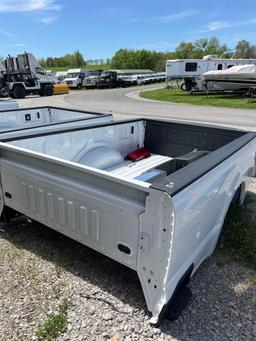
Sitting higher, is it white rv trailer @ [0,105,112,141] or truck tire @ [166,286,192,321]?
white rv trailer @ [0,105,112,141]

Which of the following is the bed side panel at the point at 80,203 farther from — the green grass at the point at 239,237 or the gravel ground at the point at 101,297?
the green grass at the point at 239,237

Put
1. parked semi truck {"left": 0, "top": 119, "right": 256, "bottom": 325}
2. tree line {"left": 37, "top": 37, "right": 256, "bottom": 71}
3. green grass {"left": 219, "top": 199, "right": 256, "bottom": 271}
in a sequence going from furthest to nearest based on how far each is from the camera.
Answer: tree line {"left": 37, "top": 37, "right": 256, "bottom": 71} < green grass {"left": 219, "top": 199, "right": 256, "bottom": 271} < parked semi truck {"left": 0, "top": 119, "right": 256, "bottom": 325}

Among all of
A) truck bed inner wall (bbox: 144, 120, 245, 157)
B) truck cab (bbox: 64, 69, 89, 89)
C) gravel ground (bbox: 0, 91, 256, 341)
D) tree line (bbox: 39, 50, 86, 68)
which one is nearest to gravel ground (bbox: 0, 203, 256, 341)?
gravel ground (bbox: 0, 91, 256, 341)

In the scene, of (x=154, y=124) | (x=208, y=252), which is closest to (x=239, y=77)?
(x=154, y=124)

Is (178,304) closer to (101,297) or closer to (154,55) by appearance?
(101,297)

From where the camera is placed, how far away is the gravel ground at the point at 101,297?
186 cm

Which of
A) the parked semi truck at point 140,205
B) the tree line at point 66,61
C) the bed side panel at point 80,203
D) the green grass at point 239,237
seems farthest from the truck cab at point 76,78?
the tree line at point 66,61

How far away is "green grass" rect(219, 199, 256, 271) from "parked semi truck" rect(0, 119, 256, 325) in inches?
13.5

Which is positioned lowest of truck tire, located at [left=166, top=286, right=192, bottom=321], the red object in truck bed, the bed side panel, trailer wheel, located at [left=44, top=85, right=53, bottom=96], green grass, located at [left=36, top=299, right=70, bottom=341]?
trailer wheel, located at [left=44, top=85, right=53, bottom=96]

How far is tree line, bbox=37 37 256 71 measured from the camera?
229 ft

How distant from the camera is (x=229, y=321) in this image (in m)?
1.95

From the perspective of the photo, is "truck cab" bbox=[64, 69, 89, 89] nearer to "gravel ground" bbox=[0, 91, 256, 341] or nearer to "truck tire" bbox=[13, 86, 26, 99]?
"truck tire" bbox=[13, 86, 26, 99]

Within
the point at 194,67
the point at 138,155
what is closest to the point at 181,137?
the point at 138,155

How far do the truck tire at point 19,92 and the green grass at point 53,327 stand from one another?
2279cm
